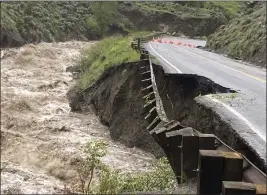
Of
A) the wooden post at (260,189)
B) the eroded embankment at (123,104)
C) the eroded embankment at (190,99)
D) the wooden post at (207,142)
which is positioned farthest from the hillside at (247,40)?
the wooden post at (260,189)

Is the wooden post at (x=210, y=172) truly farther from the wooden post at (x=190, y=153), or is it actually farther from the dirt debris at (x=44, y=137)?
the dirt debris at (x=44, y=137)

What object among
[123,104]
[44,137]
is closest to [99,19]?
[44,137]

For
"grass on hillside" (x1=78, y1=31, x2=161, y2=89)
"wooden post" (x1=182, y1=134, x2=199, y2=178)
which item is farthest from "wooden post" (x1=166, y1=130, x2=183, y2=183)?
"grass on hillside" (x1=78, y1=31, x2=161, y2=89)

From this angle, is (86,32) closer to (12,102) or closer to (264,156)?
(12,102)

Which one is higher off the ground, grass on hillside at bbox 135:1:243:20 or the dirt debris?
grass on hillside at bbox 135:1:243:20

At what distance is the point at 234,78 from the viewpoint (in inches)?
570

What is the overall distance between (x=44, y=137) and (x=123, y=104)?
141 inches

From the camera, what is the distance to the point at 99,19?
66.6 metres

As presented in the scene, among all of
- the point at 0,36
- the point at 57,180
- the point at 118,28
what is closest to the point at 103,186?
the point at 57,180

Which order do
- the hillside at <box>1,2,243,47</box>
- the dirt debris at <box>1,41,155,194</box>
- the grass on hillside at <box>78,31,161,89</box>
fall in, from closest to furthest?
the dirt debris at <box>1,41,155,194</box> → the grass on hillside at <box>78,31,161,89</box> → the hillside at <box>1,2,243,47</box>

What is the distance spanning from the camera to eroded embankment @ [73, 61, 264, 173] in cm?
930

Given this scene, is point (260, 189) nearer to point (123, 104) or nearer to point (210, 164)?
point (210, 164)

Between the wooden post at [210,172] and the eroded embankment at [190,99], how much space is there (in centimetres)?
314

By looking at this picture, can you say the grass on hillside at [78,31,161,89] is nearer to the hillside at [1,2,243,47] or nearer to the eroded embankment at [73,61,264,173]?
the eroded embankment at [73,61,264,173]
